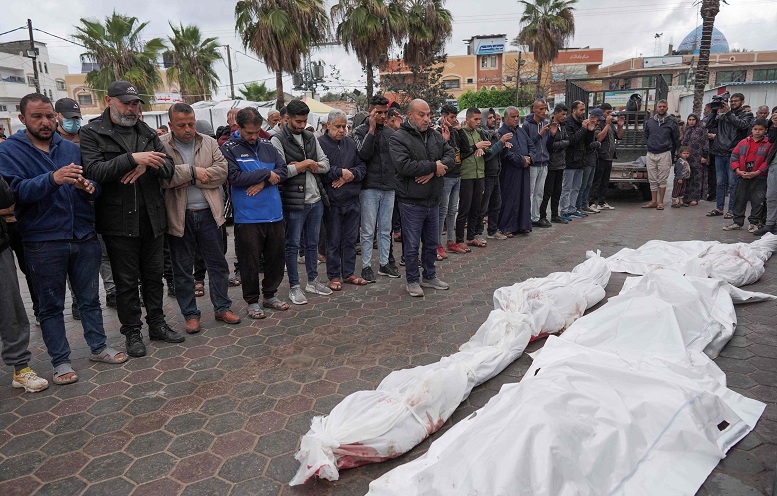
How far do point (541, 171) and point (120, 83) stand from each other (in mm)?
6498

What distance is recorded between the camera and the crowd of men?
350 centimetres

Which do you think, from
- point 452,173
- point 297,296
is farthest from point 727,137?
point 297,296

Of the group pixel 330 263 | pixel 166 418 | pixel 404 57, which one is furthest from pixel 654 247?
pixel 404 57

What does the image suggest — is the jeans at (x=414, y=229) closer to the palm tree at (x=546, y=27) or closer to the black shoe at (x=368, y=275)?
the black shoe at (x=368, y=275)

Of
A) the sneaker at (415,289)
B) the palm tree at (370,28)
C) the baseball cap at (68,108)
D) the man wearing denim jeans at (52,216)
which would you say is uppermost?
the palm tree at (370,28)

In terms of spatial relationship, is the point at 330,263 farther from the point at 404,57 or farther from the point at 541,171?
the point at 404,57

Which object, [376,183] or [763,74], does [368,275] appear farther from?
[763,74]

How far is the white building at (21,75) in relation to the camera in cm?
4044

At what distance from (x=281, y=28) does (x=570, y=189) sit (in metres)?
10.4

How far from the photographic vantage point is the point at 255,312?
4.83m

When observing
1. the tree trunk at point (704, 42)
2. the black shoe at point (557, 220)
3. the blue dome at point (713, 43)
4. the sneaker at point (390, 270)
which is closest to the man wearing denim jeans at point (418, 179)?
the sneaker at point (390, 270)

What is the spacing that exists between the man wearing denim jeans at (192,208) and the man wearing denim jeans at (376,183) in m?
1.80

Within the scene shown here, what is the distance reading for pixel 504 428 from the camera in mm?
2119

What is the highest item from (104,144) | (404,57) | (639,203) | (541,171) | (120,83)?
(404,57)
